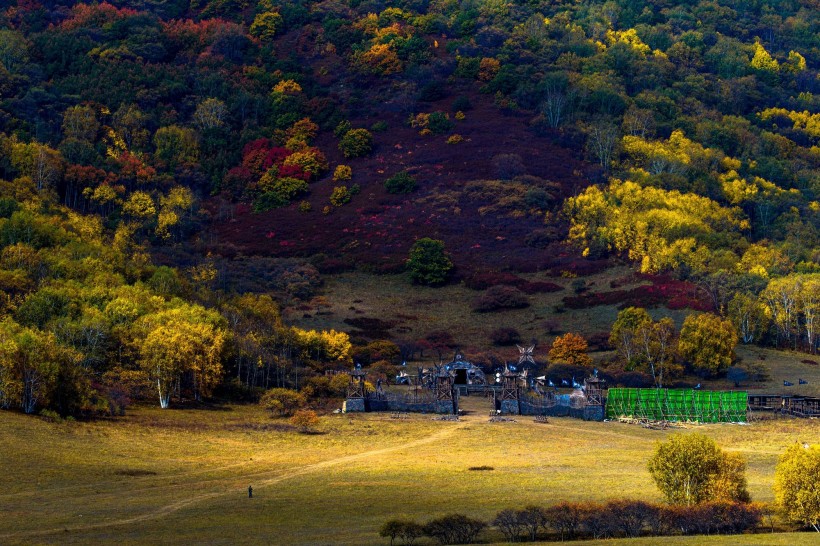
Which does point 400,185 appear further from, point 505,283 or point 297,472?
point 297,472

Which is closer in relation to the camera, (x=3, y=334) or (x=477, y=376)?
(x=3, y=334)

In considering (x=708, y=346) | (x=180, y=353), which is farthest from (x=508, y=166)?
(x=180, y=353)

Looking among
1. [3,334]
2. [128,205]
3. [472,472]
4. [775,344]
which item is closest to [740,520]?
[472,472]

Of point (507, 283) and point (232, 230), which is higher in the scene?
point (232, 230)

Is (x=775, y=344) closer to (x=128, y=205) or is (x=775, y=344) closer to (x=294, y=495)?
(x=294, y=495)

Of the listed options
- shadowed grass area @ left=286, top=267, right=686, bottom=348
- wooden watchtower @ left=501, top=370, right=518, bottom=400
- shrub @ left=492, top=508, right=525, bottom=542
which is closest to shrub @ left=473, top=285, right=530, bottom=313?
shadowed grass area @ left=286, top=267, right=686, bottom=348
